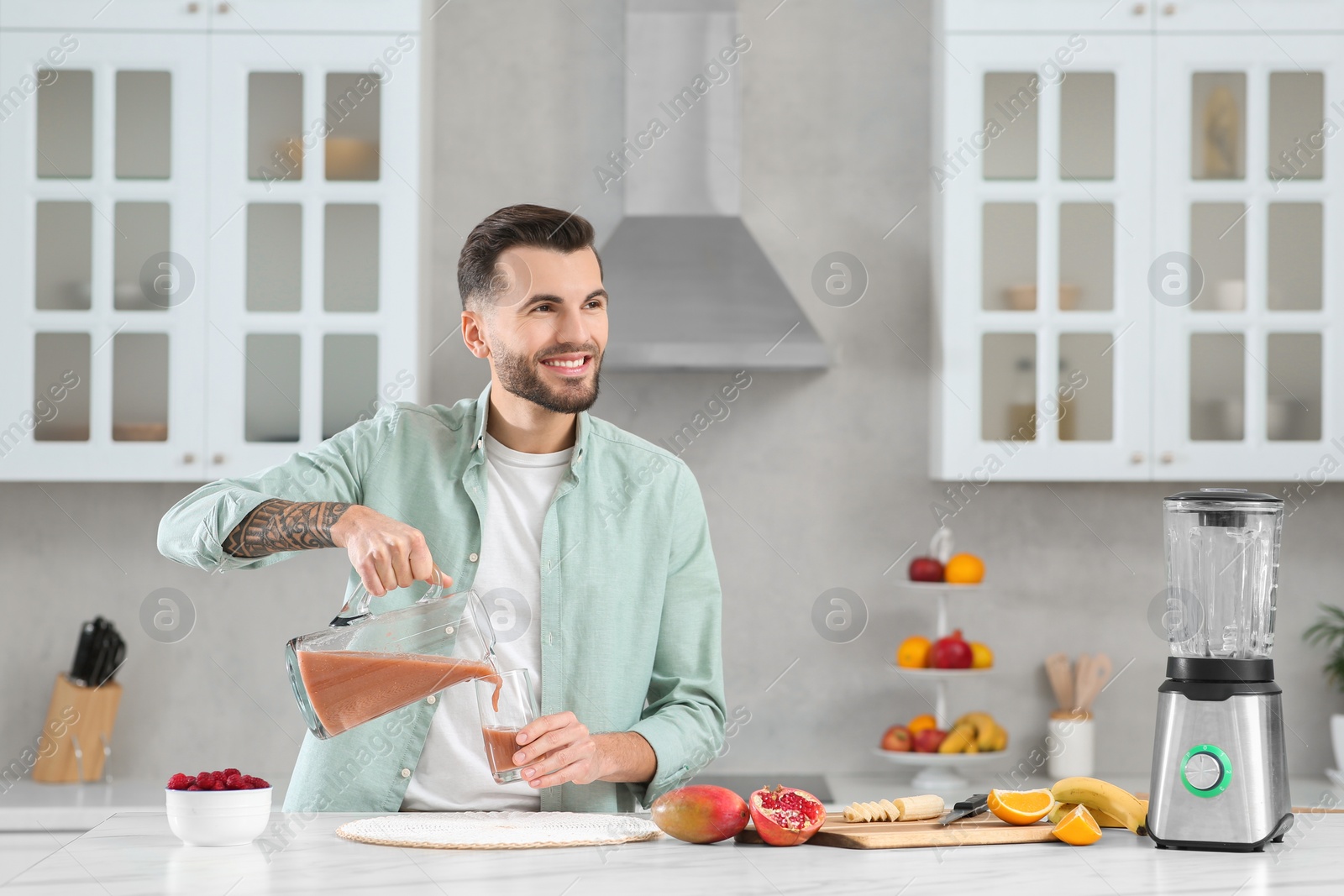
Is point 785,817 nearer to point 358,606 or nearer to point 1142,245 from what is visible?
point 358,606

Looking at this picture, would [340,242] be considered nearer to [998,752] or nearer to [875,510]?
[875,510]

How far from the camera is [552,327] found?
1693 millimetres

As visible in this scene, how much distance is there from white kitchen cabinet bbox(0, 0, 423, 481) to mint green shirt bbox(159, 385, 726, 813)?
46.2 inches

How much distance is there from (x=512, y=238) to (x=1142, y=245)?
1834 mm

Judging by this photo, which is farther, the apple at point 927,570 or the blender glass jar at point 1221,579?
the apple at point 927,570

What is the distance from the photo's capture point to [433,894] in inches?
43.1

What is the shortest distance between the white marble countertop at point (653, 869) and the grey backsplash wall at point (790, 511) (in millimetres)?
1891

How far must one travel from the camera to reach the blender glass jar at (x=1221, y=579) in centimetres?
144

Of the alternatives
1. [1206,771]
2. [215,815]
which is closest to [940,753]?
[1206,771]

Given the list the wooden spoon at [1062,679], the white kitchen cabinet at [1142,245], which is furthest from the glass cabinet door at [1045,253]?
the wooden spoon at [1062,679]

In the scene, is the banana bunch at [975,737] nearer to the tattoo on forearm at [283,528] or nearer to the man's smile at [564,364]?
the man's smile at [564,364]

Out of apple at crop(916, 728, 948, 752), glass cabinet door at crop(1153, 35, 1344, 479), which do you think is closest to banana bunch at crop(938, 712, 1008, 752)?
apple at crop(916, 728, 948, 752)

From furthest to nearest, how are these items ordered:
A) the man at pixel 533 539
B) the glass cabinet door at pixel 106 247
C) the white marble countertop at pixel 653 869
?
1. the glass cabinet door at pixel 106 247
2. the man at pixel 533 539
3. the white marble countertop at pixel 653 869

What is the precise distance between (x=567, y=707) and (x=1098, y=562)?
2045 mm
